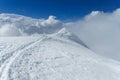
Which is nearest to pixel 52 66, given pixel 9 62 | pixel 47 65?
Result: pixel 47 65

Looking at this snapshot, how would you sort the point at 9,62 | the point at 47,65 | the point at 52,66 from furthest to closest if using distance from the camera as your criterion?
the point at 47,65, the point at 52,66, the point at 9,62

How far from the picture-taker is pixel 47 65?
760 inches

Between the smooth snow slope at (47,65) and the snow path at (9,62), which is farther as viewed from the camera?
the smooth snow slope at (47,65)

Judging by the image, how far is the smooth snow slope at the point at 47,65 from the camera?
55.6 ft

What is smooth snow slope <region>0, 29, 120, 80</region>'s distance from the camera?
1694 centimetres

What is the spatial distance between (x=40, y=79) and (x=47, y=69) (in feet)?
6.87

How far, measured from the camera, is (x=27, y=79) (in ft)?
52.5

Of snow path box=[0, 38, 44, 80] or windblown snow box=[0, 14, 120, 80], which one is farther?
windblown snow box=[0, 14, 120, 80]

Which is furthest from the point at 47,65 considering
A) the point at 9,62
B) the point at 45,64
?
the point at 9,62

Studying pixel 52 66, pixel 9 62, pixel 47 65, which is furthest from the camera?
pixel 47 65

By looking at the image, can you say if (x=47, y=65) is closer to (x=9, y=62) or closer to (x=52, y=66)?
(x=52, y=66)

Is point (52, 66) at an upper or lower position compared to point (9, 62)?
lower

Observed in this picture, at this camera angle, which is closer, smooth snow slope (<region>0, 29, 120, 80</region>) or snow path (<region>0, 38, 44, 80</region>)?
snow path (<region>0, 38, 44, 80</region>)

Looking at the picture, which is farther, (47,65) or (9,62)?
(47,65)
